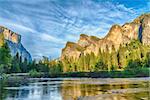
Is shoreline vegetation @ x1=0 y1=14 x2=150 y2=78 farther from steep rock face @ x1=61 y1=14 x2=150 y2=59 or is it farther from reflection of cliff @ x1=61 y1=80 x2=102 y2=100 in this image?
steep rock face @ x1=61 y1=14 x2=150 y2=59

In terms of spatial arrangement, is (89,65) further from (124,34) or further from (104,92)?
(124,34)

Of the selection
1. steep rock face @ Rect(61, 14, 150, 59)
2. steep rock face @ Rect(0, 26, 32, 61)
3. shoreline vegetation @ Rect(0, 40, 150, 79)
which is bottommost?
shoreline vegetation @ Rect(0, 40, 150, 79)

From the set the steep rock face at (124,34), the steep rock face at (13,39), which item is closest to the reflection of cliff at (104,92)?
the steep rock face at (13,39)

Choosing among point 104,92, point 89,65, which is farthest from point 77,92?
point 89,65

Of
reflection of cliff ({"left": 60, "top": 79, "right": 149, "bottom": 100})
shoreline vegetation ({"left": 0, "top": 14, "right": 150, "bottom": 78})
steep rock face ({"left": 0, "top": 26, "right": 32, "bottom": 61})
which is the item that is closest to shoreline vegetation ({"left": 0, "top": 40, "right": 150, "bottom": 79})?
shoreline vegetation ({"left": 0, "top": 14, "right": 150, "bottom": 78})

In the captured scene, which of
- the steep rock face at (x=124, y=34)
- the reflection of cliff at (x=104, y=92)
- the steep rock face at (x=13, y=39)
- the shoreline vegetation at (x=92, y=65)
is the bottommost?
the reflection of cliff at (x=104, y=92)

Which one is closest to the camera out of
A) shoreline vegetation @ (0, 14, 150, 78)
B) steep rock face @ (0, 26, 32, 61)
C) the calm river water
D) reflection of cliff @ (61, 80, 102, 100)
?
the calm river water

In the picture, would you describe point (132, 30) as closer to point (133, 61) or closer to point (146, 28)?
point (146, 28)

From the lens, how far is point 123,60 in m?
40.2

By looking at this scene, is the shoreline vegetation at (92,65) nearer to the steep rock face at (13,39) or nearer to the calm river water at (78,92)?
the steep rock face at (13,39)

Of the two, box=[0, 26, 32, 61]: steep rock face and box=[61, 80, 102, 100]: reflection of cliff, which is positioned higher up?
box=[0, 26, 32, 61]: steep rock face

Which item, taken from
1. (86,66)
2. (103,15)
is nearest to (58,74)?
(86,66)

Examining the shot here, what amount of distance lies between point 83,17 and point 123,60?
21.3 meters

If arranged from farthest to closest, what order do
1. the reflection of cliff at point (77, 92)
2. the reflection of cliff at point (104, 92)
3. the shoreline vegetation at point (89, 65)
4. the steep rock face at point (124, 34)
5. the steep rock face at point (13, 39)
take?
the steep rock face at point (124, 34)
the shoreline vegetation at point (89, 65)
the steep rock face at point (13, 39)
the reflection of cliff at point (77, 92)
the reflection of cliff at point (104, 92)
